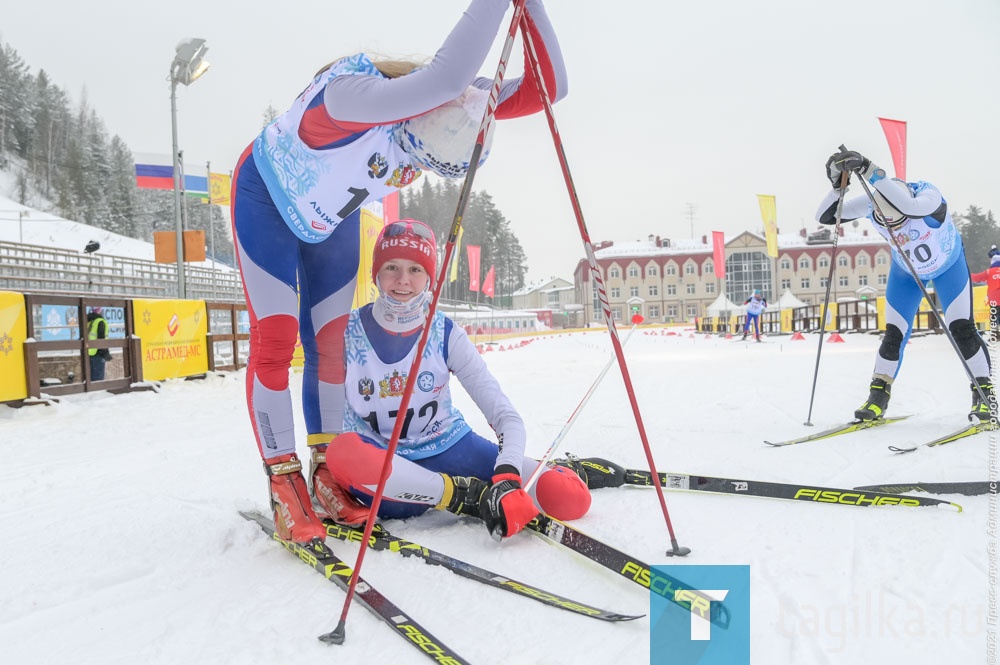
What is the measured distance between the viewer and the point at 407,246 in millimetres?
2236

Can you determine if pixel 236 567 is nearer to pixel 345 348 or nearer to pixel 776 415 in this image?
pixel 345 348

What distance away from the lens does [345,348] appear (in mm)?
2314

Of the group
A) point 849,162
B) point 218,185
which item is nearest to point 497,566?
point 849,162

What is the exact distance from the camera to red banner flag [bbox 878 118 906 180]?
1227cm

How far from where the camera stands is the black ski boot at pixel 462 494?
2035mm

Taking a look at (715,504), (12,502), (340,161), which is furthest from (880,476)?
(12,502)

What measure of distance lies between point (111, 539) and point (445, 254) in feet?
5.75

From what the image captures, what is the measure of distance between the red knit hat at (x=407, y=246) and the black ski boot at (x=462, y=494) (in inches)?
33.4

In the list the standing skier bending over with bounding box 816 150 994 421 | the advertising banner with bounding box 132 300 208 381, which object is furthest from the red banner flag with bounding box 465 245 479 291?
the standing skier bending over with bounding box 816 150 994 421

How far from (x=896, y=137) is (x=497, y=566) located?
14690 mm

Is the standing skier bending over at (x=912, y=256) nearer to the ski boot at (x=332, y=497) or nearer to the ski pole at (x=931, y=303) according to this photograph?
the ski pole at (x=931, y=303)

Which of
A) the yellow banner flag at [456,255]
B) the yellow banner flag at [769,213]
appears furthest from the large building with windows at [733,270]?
the yellow banner flag at [456,255]

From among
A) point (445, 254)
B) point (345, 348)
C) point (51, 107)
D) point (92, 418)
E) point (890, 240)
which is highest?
point (51, 107)

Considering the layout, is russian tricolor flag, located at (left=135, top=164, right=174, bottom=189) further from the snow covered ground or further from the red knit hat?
the red knit hat
